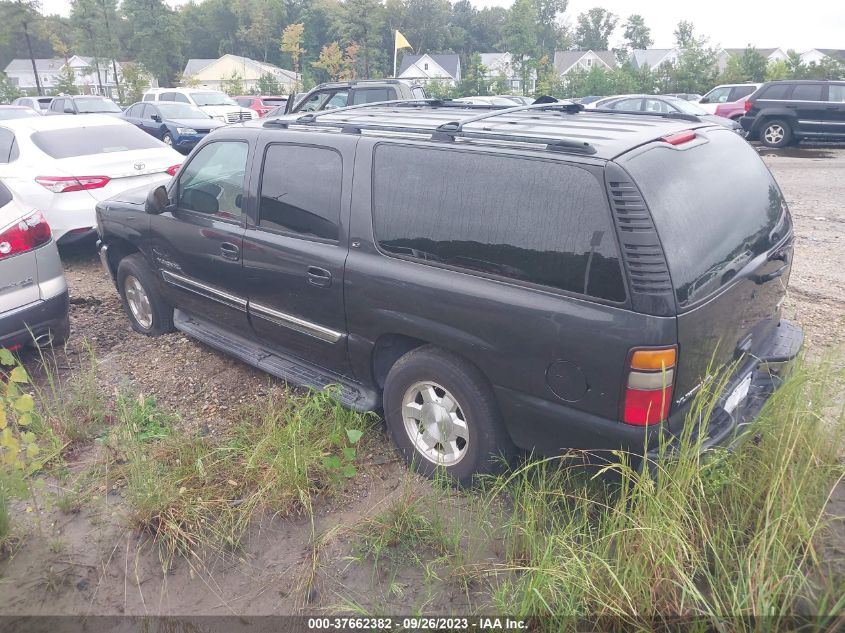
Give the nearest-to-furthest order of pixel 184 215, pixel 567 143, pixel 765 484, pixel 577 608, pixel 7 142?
1. pixel 577 608
2. pixel 765 484
3. pixel 567 143
4. pixel 184 215
5. pixel 7 142

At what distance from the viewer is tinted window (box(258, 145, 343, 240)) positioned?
→ 12.1 ft

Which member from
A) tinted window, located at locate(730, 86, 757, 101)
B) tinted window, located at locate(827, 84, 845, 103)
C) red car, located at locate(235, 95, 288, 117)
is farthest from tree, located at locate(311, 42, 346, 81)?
tinted window, located at locate(827, 84, 845, 103)

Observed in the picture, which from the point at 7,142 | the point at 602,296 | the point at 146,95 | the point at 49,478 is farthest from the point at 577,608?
the point at 146,95

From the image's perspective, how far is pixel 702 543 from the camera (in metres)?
2.41

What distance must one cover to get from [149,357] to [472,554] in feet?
11.2

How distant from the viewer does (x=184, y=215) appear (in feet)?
15.2

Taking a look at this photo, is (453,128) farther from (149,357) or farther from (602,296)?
(149,357)

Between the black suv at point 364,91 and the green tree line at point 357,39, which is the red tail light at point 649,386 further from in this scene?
the green tree line at point 357,39

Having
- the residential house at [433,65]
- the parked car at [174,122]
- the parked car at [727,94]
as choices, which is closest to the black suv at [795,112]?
the parked car at [727,94]

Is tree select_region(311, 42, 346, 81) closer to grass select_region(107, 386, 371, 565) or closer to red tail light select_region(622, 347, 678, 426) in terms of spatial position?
grass select_region(107, 386, 371, 565)

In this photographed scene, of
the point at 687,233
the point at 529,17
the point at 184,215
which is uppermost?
the point at 529,17

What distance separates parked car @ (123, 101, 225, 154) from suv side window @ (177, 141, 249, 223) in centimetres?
1155

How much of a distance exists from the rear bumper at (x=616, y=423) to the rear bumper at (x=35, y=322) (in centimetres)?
345

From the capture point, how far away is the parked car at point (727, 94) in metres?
20.8
